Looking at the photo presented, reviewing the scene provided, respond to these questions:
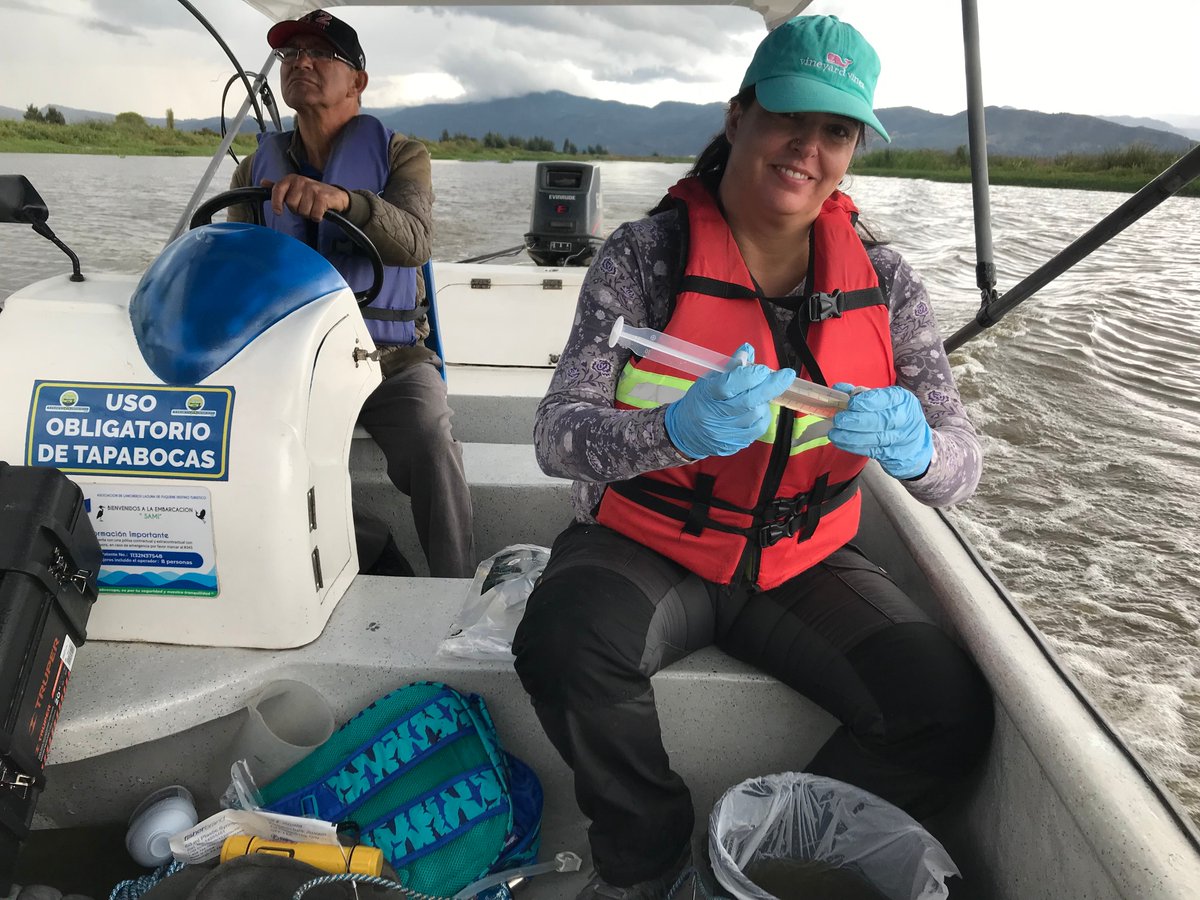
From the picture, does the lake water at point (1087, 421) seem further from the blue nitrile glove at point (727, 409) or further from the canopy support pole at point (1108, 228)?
the blue nitrile glove at point (727, 409)

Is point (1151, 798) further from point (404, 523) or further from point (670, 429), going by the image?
point (404, 523)

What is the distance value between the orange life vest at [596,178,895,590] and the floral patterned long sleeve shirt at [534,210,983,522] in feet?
0.18

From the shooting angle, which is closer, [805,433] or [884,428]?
[884,428]

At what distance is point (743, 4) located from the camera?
8.59 feet

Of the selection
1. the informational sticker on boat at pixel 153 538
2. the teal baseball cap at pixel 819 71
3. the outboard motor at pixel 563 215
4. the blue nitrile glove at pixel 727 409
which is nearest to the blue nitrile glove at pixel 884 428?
the blue nitrile glove at pixel 727 409

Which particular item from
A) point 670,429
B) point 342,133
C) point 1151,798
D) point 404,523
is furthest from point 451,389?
point 1151,798

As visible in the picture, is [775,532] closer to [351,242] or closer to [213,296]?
[213,296]

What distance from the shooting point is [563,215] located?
167 inches

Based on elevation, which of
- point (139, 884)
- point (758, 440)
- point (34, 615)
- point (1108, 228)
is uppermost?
point (1108, 228)

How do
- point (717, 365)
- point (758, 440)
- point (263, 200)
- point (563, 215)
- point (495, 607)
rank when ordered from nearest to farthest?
point (717, 365) → point (758, 440) → point (495, 607) → point (263, 200) → point (563, 215)

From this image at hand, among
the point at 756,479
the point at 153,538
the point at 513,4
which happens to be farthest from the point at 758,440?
the point at 513,4

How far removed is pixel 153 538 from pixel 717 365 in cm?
92

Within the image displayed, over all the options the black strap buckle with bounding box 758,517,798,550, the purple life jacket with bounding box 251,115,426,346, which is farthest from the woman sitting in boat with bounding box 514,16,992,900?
the purple life jacket with bounding box 251,115,426,346

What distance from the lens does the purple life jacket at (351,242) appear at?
2080 mm
